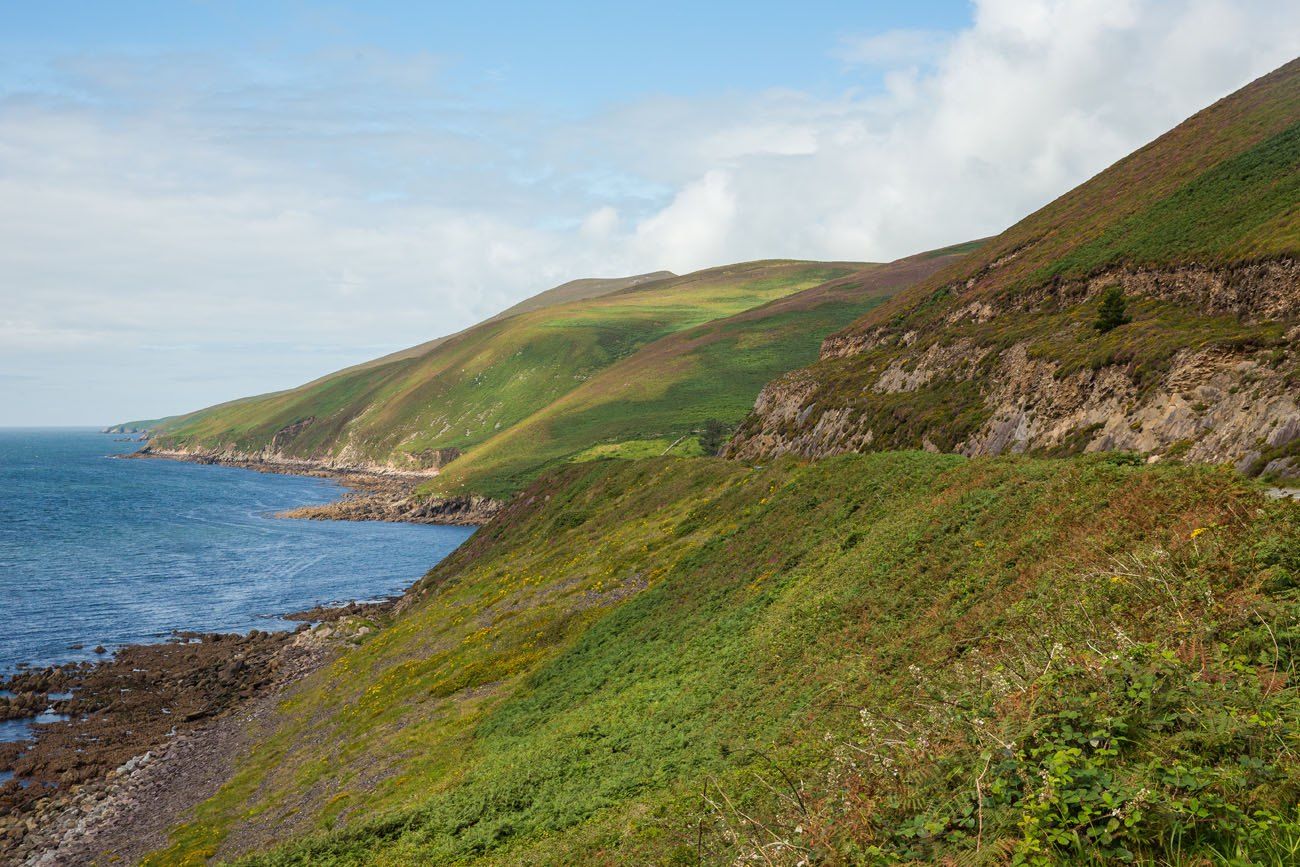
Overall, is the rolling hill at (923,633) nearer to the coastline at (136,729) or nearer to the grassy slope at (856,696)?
the grassy slope at (856,696)

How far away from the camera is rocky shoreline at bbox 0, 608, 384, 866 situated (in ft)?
116

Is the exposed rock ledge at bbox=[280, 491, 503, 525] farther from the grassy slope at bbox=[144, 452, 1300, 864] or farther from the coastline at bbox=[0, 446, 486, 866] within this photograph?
the grassy slope at bbox=[144, 452, 1300, 864]

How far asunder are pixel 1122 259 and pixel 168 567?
122 metres

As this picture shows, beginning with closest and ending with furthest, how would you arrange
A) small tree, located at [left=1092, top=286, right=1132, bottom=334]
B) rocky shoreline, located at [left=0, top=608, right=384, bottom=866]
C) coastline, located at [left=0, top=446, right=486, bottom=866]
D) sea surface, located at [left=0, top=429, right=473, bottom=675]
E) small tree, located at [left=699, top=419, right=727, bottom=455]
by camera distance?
1. rocky shoreline, located at [left=0, top=608, right=384, bottom=866]
2. coastline, located at [left=0, top=446, right=486, bottom=866]
3. small tree, located at [left=1092, top=286, right=1132, bottom=334]
4. sea surface, located at [left=0, top=429, right=473, bottom=675]
5. small tree, located at [left=699, top=419, right=727, bottom=455]

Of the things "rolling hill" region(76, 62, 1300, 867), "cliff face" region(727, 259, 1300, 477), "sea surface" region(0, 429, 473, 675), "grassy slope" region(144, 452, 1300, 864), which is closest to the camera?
"grassy slope" region(144, 452, 1300, 864)

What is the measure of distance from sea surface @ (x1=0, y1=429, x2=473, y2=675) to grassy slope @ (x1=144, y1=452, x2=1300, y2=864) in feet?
124

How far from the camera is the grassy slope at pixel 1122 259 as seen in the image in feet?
158

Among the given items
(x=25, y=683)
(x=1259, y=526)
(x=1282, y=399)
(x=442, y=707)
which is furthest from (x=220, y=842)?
(x=1282, y=399)

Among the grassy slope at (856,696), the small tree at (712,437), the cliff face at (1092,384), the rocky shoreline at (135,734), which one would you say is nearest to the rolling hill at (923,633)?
the grassy slope at (856,696)

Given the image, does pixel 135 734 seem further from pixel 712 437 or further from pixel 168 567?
pixel 712 437

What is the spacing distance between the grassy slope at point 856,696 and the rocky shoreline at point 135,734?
3562 millimetres

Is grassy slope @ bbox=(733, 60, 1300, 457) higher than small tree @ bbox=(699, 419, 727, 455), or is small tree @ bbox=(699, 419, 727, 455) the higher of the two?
grassy slope @ bbox=(733, 60, 1300, 457)

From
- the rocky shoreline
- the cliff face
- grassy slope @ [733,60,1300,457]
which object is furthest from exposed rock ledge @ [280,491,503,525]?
the cliff face

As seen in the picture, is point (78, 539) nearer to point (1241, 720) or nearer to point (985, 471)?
point (985, 471)
